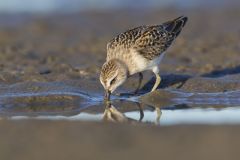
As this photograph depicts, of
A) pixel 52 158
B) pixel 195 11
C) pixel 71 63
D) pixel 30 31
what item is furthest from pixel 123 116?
pixel 195 11

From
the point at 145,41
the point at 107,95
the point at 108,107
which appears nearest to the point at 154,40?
the point at 145,41

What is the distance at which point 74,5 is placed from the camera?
20906mm

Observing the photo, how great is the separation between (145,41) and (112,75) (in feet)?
2.79

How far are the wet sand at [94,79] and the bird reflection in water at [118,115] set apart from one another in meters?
0.19

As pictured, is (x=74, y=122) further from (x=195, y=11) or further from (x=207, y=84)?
(x=195, y=11)

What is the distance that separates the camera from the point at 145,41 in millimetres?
12922

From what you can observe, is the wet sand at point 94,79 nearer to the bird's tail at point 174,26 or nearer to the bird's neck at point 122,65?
the bird's neck at point 122,65

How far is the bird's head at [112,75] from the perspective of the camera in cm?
1237

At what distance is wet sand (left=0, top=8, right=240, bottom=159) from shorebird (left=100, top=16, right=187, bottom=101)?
0.47m

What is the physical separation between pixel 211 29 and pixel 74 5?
12.5 ft

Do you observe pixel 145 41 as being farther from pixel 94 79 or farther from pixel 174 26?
pixel 94 79

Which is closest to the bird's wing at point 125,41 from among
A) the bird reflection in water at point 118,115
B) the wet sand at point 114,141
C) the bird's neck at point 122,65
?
the bird's neck at point 122,65

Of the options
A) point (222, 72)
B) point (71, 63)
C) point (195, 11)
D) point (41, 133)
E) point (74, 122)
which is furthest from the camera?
point (195, 11)

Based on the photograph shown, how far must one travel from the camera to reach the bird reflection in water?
1064 centimetres
